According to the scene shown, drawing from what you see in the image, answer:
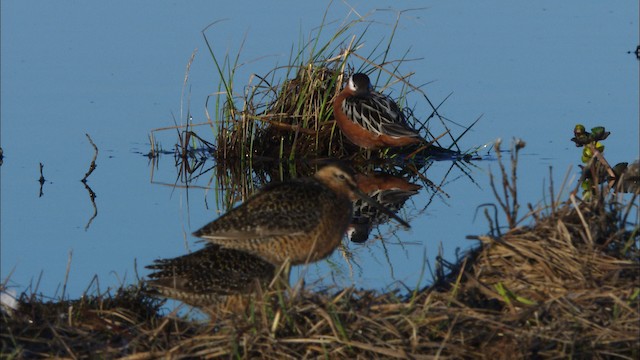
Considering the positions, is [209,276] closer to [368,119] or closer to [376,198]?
[376,198]

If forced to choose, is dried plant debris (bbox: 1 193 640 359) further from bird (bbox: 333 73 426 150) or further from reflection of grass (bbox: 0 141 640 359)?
bird (bbox: 333 73 426 150)

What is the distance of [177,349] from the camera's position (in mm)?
5531

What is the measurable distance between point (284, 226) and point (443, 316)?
116cm

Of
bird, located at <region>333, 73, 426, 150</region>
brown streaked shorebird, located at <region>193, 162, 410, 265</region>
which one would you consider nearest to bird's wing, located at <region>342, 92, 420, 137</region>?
bird, located at <region>333, 73, 426, 150</region>

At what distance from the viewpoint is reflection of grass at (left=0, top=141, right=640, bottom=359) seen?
5512mm

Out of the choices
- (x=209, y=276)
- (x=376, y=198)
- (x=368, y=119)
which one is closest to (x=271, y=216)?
(x=209, y=276)

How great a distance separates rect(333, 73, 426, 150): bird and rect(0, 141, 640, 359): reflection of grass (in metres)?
4.99

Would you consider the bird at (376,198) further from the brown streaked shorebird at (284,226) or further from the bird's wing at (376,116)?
the brown streaked shorebird at (284,226)

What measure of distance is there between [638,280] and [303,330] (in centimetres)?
164

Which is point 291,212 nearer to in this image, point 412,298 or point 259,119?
point 412,298

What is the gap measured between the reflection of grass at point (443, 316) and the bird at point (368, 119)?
4.99 m

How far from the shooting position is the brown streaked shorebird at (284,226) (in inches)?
253

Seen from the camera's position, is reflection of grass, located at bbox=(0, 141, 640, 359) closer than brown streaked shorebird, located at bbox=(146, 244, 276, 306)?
Yes

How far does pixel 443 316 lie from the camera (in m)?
5.61
